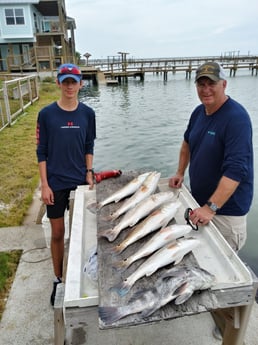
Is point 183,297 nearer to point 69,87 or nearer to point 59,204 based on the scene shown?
point 59,204

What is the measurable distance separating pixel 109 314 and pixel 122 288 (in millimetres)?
171

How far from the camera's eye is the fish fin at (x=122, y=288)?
157 cm

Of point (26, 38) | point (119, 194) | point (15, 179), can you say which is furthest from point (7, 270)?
point (26, 38)

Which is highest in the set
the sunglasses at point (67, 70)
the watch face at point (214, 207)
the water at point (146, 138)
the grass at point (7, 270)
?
the sunglasses at point (67, 70)

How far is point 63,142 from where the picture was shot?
9.57ft

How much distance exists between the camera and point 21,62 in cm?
3155

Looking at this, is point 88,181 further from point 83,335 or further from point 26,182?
point 26,182

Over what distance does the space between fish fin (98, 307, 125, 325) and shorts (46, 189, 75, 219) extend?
1.70m

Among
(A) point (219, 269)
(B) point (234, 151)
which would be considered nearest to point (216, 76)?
(B) point (234, 151)

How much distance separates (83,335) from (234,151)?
1966mm

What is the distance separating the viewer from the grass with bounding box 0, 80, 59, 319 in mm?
3644

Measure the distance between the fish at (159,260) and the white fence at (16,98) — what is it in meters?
10.1

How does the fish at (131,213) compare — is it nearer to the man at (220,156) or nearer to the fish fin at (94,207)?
the fish fin at (94,207)

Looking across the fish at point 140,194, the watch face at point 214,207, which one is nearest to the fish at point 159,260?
the watch face at point 214,207
